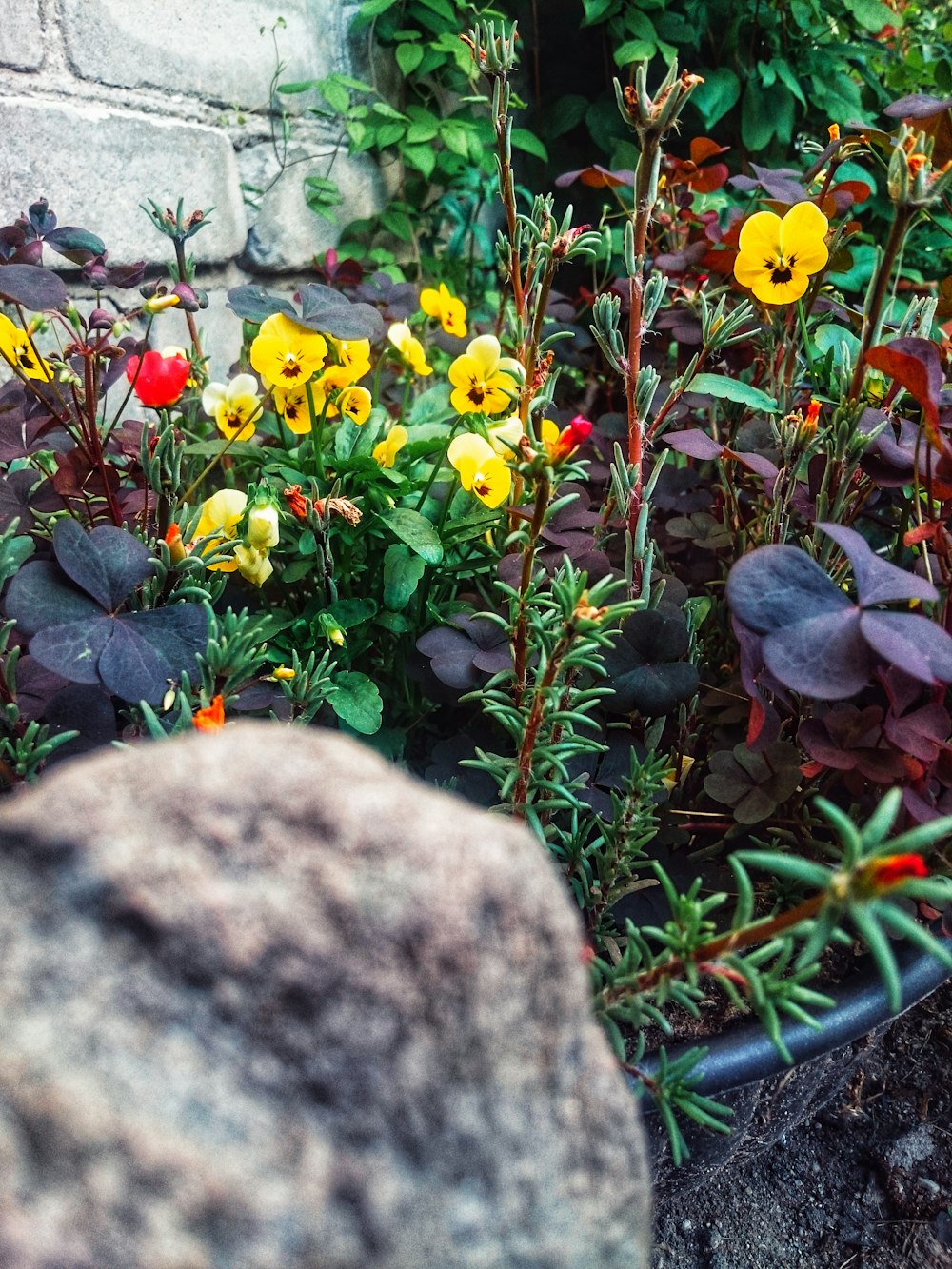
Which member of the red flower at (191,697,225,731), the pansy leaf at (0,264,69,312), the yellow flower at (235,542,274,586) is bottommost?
the yellow flower at (235,542,274,586)

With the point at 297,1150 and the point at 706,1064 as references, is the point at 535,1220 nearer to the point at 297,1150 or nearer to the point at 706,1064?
the point at 297,1150


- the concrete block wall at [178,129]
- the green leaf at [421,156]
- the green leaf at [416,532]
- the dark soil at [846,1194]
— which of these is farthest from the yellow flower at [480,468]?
the green leaf at [421,156]

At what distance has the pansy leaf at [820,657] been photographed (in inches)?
27.3

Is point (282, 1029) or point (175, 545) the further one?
point (175, 545)

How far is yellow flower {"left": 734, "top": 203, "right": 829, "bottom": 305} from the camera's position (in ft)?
3.23

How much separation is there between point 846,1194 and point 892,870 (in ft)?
3.11

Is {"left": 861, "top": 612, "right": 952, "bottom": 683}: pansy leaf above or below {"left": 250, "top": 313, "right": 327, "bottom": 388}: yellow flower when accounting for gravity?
below

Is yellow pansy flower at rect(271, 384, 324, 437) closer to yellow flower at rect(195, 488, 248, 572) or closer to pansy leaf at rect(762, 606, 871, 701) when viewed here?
yellow flower at rect(195, 488, 248, 572)

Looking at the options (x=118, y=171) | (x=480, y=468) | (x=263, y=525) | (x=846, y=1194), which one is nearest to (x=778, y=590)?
(x=480, y=468)

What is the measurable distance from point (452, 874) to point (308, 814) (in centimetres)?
7

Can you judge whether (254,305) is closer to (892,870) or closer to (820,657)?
(820,657)

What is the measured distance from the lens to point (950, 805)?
0.84 metres

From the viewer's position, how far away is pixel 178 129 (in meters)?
1.93

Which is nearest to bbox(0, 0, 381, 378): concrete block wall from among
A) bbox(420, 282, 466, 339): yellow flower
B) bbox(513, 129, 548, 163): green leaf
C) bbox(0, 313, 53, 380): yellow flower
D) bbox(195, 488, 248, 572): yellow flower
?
bbox(513, 129, 548, 163): green leaf
